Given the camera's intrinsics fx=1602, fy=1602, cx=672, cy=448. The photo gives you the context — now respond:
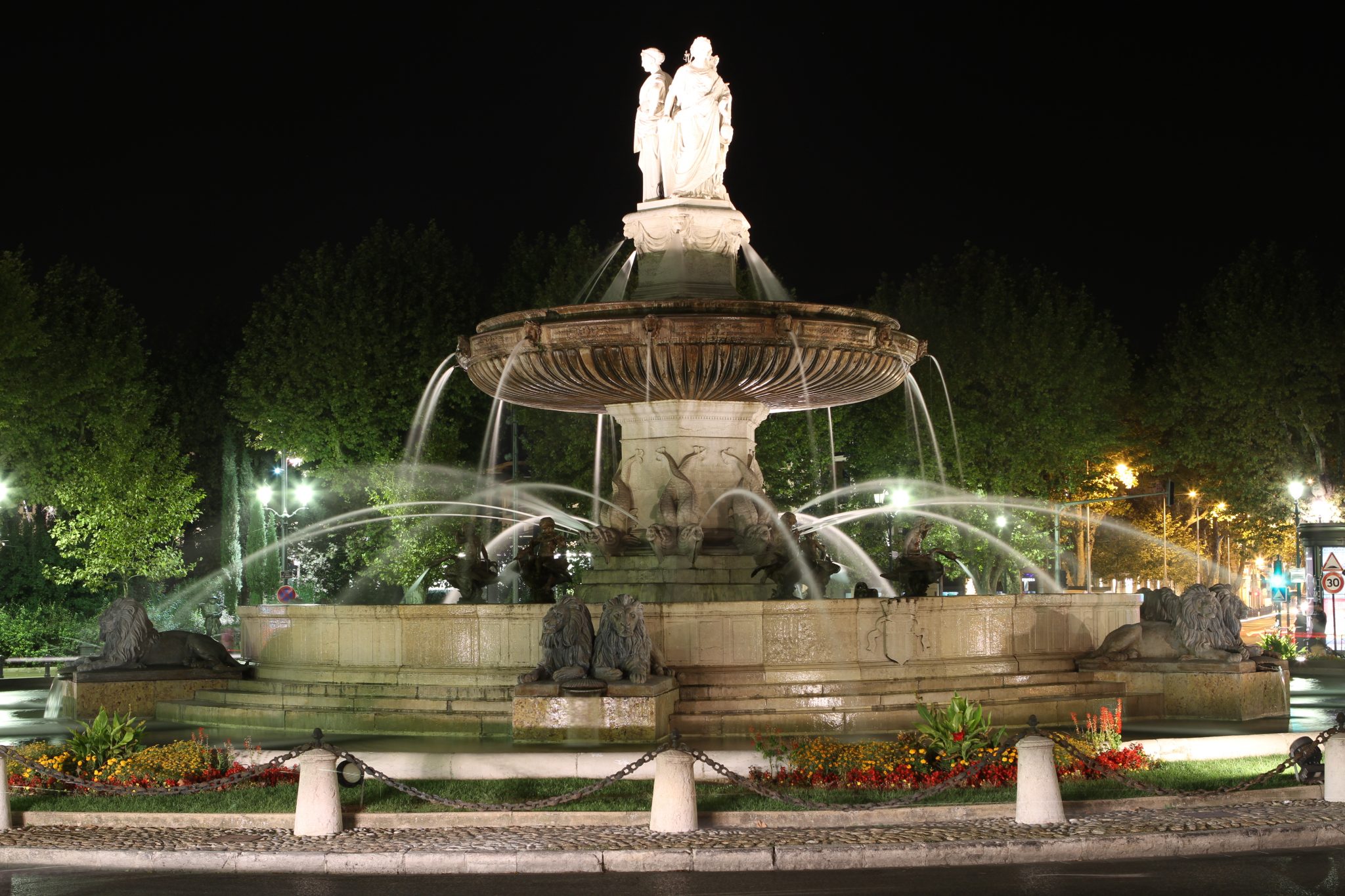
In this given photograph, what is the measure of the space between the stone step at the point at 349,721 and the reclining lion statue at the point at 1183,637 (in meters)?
6.95

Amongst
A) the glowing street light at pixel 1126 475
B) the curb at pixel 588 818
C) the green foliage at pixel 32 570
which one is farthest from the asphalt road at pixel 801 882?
the glowing street light at pixel 1126 475

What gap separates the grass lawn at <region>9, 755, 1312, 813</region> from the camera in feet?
37.1

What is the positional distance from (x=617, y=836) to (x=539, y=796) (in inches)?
48.2

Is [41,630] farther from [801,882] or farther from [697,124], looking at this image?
[801,882]

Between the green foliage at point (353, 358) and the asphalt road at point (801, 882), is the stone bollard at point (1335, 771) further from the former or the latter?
the green foliage at point (353, 358)

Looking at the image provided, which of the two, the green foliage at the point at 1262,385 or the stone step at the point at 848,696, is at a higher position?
the green foliage at the point at 1262,385

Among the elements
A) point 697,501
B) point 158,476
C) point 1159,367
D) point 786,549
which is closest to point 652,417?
point 697,501

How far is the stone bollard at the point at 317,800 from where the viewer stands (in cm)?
1074

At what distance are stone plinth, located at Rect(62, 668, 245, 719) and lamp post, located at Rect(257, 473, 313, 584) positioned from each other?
24.7m

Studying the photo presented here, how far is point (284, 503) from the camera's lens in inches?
1764

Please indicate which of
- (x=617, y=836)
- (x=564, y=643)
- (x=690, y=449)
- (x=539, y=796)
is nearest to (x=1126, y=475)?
(x=690, y=449)

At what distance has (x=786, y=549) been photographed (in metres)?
18.2

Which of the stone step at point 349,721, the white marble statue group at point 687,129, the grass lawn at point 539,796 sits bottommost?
the grass lawn at point 539,796

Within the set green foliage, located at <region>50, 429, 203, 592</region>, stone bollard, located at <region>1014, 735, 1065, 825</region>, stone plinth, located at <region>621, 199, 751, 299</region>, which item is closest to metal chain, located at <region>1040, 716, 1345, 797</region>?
stone bollard, located at <region>1014, 735, 1065, 825</region>
